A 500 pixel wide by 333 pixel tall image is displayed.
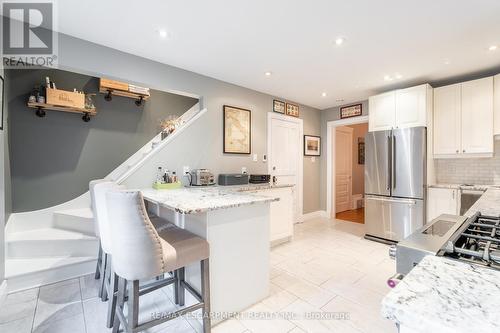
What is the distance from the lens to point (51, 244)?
251cm

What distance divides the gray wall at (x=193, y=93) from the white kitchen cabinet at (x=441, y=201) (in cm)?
255

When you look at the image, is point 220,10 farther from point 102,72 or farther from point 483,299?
point 483,299

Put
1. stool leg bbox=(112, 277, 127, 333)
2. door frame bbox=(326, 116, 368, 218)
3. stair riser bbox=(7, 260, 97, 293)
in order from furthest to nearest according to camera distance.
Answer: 1. door frame bbox=(326, 116, 368, 218)
2. stair riser bbox=(7, 260, 97, 293)
3. stool leg bbox=(112, 277, 127, 333)

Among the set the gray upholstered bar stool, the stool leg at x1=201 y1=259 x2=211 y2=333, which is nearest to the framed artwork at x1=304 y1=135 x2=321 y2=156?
the stool leg at x1=201 y1=259 x2=211 y2=333

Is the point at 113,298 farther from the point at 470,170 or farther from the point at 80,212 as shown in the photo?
the point at 470,170

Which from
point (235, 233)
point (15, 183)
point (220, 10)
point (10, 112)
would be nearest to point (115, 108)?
point (10, 112)

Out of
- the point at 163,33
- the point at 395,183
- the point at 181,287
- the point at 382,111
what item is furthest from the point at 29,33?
the point at 395,183

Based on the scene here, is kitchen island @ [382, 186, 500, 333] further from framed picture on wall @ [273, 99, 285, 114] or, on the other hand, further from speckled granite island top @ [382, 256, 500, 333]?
framed picture on wall @ [273, 99, 285, 114]

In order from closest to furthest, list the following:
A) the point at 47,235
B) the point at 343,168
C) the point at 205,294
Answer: the point at 205,294
the point at 47,235
the point at 343,168

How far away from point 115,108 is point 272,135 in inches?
106

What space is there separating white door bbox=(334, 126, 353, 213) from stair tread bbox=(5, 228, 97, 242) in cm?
503

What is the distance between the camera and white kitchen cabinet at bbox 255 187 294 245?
3389 millimetres

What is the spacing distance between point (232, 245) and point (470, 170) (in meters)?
3.87

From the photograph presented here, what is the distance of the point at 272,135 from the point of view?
14.2ft
